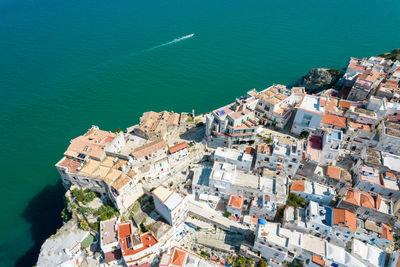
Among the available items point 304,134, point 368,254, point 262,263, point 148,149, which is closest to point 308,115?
point 304,134

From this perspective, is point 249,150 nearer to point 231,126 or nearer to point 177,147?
point 231,126

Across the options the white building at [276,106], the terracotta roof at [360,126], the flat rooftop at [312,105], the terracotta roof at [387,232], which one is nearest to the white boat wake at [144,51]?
the white building at [276,106]

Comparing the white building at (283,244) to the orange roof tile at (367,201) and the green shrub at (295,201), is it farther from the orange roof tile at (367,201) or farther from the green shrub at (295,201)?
the orange roof tile at (367,201)

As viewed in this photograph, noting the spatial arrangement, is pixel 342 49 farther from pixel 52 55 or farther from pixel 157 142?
pixel 52 55

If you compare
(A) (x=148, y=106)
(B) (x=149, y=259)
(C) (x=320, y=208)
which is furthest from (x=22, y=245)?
(C) (x=320, y=208)

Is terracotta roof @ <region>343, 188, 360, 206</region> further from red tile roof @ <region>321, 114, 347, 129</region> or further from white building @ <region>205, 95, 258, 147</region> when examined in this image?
white building @ <region>205, 95, 258, 147</region>
